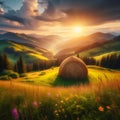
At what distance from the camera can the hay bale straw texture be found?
54.2m

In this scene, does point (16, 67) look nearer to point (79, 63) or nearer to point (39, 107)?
point (79, 63)

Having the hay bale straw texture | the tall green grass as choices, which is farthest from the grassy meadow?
the hay bale straw texture

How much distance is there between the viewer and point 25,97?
5.78 meters

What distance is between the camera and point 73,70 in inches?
2174

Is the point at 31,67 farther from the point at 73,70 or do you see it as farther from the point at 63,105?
the point at 63,105

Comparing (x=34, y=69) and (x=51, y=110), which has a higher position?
(x=51, y=110)

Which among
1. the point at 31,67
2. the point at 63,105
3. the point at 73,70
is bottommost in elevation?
the point at 31,67

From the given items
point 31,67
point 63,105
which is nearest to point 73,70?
A: point 63,105

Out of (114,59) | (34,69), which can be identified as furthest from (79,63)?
(34,69)

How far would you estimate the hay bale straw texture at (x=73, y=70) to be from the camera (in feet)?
178

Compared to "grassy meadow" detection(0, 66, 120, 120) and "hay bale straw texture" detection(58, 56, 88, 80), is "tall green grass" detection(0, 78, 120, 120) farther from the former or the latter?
"hay bale straw texture" detection(58, 56, 88, 80)

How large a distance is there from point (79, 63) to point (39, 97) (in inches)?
2011

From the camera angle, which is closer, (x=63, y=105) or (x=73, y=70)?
(x=63, y=105)

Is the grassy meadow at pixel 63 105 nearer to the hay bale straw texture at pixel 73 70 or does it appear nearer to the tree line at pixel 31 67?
the hay bale straw texture at pixel 73 70
